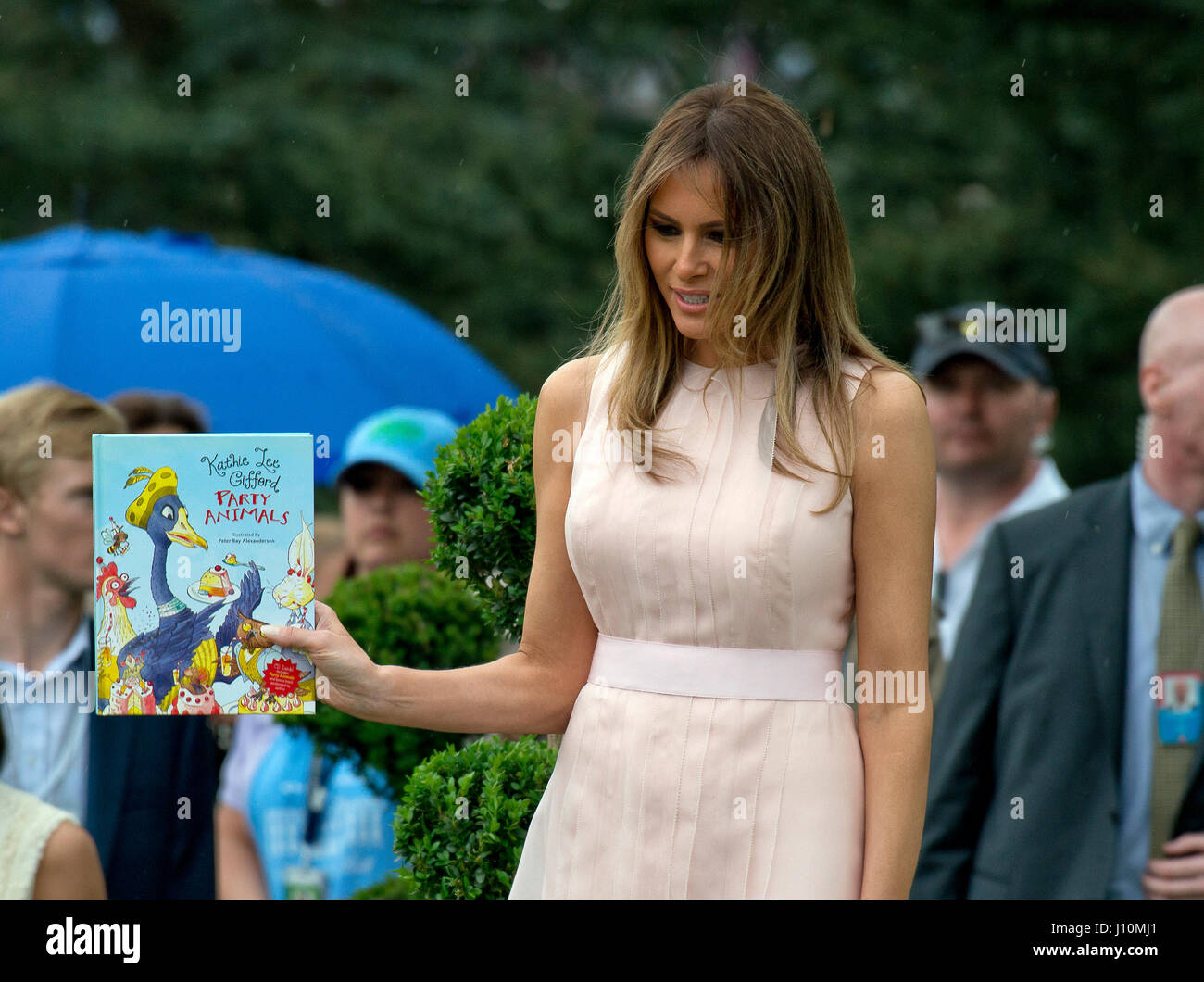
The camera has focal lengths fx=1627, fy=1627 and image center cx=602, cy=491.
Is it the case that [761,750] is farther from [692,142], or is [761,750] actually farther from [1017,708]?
[1017,708]

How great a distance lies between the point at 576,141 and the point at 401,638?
8991 millimetres

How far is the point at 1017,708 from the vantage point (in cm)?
387

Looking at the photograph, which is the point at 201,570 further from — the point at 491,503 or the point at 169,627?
the point at 491,503

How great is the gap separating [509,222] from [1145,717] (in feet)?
29.4

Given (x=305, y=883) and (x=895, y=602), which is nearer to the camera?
(x=895, y=602)

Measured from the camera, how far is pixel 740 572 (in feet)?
7.89

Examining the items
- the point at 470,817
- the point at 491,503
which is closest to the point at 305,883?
the point at 470,817

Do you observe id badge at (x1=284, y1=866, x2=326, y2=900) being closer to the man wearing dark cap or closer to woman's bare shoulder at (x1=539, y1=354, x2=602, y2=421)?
woman's bare shoulder at (x1=539, y1=354, x2=602, y2=421)

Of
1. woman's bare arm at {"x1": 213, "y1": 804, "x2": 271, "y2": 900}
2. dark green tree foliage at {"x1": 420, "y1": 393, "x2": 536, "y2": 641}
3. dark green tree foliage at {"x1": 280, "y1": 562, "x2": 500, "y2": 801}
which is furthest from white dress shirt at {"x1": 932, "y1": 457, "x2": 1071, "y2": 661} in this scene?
dark green tree foliage at {"x1": 420, "y1": 393, "x2": 536, "y2": 641}

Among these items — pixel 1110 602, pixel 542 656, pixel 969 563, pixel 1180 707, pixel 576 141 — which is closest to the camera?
pixel 542 656

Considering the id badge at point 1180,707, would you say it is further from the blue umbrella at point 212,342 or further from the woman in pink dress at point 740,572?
the blue umbrella at point 212,342

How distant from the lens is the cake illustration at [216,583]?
99.1 inches

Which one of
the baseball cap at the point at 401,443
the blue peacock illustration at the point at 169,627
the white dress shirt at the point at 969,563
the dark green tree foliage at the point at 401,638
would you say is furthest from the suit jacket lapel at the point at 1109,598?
the blue peacock illustration at the point at 169,627
